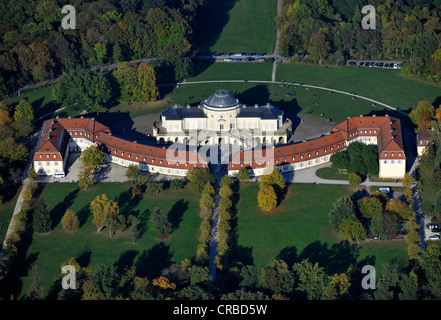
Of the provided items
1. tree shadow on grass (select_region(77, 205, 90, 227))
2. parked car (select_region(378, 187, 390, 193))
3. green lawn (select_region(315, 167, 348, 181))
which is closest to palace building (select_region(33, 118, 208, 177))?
tree shadow on grass (select_region(77, 205, 90, 227))

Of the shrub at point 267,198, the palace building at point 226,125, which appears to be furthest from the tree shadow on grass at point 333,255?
the palace building at point 226,125

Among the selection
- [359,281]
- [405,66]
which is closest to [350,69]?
[405,66]

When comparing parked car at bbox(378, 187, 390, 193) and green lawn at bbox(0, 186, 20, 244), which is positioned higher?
parked car at bbox(378, 187, 390, 193)

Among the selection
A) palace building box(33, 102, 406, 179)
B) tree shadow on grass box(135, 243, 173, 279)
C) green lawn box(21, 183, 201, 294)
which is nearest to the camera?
tree shadow on grass box(135, 243, 173, 279)

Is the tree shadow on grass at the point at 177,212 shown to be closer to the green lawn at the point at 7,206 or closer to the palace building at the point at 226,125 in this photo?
the palace building at the point at 226,125

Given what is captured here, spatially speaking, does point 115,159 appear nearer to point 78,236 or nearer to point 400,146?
point 78,236

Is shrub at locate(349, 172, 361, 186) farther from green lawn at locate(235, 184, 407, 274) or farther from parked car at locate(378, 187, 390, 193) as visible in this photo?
parked car at locate(378, 187, 390, 193)

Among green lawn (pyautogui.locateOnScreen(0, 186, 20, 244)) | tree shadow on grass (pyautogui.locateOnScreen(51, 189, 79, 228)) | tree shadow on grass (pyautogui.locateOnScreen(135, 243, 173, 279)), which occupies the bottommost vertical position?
green lawn (pyautogui.locateOnScreen(0, 186, 20, 244))
